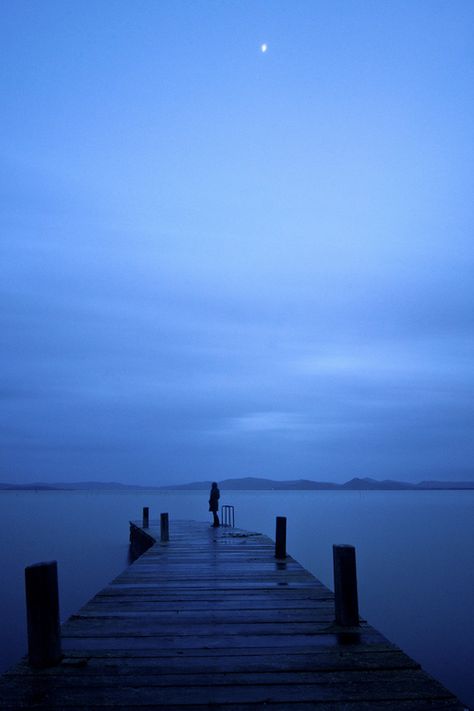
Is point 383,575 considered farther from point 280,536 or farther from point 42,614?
point 42,614

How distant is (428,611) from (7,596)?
59.5ft

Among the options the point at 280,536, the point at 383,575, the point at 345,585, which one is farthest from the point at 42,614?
the point at 383,575

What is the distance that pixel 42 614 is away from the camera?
444 centimetres

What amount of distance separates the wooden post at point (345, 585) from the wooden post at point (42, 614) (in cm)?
287

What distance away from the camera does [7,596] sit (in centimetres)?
2292

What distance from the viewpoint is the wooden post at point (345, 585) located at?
17.8 feet

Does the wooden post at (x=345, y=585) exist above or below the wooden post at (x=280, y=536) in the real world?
above

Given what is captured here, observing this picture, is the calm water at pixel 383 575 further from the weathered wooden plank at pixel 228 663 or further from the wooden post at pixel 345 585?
the weathered wooden plank at pixel 228 663

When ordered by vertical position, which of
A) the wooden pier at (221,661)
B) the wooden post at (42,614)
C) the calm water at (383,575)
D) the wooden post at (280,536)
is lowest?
the calm water at (383,575)

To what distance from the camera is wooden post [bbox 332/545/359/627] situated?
544cm

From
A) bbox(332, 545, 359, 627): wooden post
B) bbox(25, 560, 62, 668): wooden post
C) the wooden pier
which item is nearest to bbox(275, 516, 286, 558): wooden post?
the wooden pier

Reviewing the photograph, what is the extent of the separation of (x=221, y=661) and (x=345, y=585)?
1.58 m

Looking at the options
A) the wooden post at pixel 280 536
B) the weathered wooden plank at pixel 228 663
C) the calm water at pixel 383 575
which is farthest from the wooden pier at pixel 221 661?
the calm water at pixel 383 575

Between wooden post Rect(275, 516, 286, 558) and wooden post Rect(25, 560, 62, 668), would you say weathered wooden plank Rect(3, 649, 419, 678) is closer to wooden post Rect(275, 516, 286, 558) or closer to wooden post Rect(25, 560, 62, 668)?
wooden post Rect(25, 560, 62, 668)
